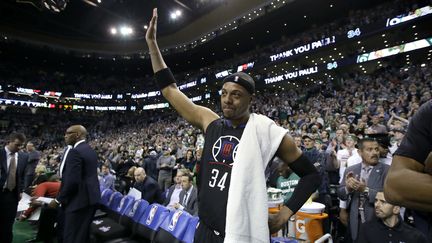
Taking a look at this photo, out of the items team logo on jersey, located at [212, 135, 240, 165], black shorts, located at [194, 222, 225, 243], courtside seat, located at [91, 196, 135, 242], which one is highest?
team logo on jersey, located at [212, 135, 240, 165]

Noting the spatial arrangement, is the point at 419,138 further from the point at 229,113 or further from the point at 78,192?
the point at 78,192

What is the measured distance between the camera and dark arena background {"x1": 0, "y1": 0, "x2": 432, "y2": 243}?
306 cm

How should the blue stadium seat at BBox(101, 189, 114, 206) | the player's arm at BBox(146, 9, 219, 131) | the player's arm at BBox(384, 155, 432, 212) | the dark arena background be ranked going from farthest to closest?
the blue stadium seat at BBox(101, 189, 114, 206), the dark arena background, the player's arm at BBox(146, 9, 219, 131), the player's arm at BBox(384, 155, 432, 212)

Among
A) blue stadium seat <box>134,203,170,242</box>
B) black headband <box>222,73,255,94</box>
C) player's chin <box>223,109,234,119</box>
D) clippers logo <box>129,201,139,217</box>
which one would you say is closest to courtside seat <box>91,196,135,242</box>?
clippers logo <box>129,201,139,217</box>

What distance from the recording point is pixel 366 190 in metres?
3.06

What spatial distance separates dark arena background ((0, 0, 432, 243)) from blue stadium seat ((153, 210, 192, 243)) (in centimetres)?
2

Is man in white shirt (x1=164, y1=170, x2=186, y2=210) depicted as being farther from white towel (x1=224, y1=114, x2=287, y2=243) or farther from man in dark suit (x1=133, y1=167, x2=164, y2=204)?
white towel (x1=224, y1=114, x2=287, y2=243)

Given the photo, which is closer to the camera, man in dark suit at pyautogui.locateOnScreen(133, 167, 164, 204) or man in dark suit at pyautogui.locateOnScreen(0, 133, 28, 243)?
man in dark suit at pyautogui.locateOnScreen(0, 133, 28, 243)

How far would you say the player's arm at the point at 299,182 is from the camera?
1.43 m

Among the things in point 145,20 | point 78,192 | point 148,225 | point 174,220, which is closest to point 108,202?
point 148,225

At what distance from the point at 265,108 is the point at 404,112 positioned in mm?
10765

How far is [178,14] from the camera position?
25.7 m

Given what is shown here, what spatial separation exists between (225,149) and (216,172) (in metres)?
0.14

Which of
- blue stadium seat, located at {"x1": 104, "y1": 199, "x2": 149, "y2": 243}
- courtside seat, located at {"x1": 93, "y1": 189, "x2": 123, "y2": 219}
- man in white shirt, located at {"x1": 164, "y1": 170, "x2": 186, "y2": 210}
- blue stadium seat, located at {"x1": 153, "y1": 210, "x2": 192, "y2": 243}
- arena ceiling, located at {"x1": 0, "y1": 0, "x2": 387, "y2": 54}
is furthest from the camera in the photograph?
arena ceiling, located at {"x1": 0, "y1": 0, "x2": 387, "y2": 54}
